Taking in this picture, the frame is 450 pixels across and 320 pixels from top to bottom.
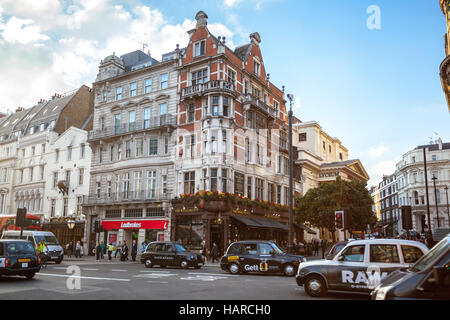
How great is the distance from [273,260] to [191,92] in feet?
70.9

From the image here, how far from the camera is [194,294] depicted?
10.6 m

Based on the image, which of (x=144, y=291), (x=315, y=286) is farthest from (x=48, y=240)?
(x=315, y=286)

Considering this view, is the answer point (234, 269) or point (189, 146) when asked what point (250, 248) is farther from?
point (189, 146)

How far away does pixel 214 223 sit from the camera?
32.8m

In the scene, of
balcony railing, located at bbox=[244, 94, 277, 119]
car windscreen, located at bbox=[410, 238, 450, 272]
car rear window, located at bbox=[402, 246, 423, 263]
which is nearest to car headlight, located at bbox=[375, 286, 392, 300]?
car windscreen, located at bbox=[410, 238, 450, 272]

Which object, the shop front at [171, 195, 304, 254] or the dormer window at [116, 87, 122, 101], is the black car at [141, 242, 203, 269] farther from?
the dormer window at [116, 87, 122, 101]

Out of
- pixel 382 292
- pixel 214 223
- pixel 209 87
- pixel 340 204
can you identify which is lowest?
Result: pixel 382 292

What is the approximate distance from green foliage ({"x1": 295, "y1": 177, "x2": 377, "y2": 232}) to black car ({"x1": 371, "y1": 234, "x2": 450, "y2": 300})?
3036cm

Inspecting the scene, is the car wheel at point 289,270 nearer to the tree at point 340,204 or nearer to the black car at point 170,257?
the black car at point 170,257

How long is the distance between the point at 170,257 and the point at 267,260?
7196 mm

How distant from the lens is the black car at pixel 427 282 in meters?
5.48

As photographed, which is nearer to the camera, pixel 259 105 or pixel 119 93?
pixel 259 105
